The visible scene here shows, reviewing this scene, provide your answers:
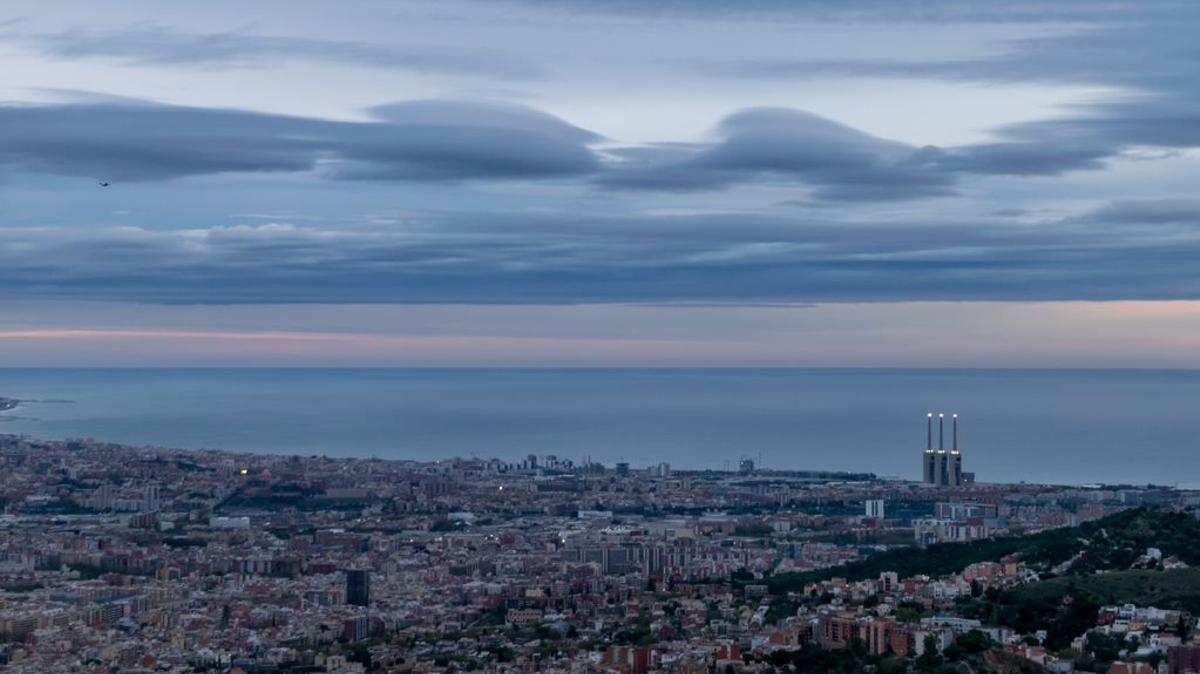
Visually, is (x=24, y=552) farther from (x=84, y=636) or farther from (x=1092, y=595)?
(x=1092, y=595)

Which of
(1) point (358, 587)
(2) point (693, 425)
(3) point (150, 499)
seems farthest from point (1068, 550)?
(2) point (693, 425)

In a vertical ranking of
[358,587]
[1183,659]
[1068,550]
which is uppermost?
[1068,550]

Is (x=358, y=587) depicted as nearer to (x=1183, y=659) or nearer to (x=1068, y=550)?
(x=1068, y=550)

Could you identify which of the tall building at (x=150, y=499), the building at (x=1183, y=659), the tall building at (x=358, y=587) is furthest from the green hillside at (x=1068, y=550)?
the tall building at (x=150, y=499)

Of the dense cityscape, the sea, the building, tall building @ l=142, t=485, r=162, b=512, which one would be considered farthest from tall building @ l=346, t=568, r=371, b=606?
the sea

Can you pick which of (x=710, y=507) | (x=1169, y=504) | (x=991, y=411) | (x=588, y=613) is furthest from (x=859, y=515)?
(x=991, y=411)

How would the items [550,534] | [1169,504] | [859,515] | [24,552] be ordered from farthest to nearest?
[859,515]
[1169,504]
[550,534]
[24,552]

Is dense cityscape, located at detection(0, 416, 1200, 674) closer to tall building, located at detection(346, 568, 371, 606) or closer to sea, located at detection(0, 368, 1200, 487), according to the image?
tall building, located at detection(346, 568, 371, 606)

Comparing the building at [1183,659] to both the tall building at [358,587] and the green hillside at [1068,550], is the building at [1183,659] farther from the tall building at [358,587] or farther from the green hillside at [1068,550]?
the tall building at [358,587]
